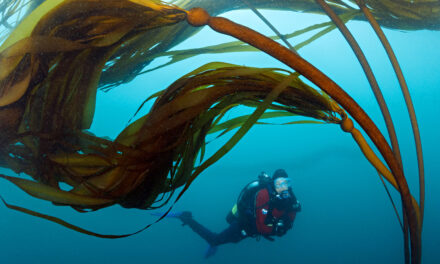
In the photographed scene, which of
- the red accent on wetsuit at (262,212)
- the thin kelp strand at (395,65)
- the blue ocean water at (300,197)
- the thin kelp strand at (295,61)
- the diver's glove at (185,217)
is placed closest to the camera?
the thin kelp strand at (295,61)

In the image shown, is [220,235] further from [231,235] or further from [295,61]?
[295,61]

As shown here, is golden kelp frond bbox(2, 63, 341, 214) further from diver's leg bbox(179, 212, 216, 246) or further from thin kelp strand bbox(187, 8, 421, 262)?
diver's leg bbox(179, 212, 216, 246)

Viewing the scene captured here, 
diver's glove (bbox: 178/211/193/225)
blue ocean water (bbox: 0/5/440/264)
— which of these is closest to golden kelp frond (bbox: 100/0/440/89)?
diver's glove (bbox: 178/211/193/225)

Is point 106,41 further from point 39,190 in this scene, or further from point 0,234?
point 0,234

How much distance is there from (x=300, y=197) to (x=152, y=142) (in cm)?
3658

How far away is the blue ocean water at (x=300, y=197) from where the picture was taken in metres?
28.2

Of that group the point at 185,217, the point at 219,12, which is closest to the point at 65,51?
the point at 219,12

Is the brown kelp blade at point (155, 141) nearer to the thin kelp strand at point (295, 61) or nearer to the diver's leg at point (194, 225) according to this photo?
the thin kelp strand at point (295, 61)

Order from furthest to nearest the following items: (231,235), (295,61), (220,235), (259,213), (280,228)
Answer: (220,235), (231,235), (259,213), (280,228), (295,61)

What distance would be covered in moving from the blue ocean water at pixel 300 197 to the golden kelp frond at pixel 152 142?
27.1 m

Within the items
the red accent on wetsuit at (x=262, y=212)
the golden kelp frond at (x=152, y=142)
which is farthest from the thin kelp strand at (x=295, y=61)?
the red accent on wetsuit at (x=262, y=212)

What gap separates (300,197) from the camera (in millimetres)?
34062

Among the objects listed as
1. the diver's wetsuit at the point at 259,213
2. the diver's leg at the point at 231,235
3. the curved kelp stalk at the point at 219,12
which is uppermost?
the curved kelp stalk at the point at 219,12

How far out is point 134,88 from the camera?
105ft
